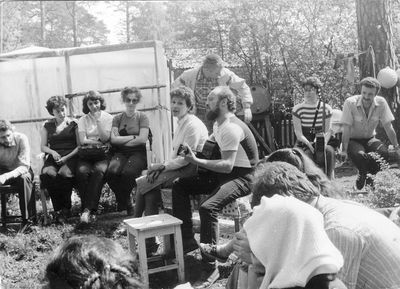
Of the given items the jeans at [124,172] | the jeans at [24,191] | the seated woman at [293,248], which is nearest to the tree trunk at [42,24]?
the jeans at [24,191]

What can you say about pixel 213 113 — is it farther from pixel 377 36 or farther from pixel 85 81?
pixel 377 36

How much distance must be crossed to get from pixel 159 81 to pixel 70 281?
20.0 feet

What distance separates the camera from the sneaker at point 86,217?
225 inches

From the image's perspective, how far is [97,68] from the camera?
7.84m

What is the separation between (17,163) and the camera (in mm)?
6285

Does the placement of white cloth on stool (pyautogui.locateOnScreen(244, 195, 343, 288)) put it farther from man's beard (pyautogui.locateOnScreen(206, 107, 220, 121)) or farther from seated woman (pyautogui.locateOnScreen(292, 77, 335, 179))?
seated woman (pyautogui.locateOnScreen(292, 77, 335, 179))

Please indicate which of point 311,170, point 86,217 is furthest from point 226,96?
point 86,217

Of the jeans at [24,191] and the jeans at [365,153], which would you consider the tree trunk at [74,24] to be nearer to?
the jeans at [24,191]

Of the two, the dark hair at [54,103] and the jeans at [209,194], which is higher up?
the dark hair at [54,103]

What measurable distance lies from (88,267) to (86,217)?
4139 millimetres

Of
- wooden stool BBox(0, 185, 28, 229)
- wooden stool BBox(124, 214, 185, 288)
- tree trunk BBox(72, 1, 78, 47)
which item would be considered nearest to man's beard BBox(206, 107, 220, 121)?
wooden stool BBox(124, 214, 185, 288)

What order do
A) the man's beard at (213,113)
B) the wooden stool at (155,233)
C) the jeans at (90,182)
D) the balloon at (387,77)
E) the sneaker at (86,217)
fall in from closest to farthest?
the wooden stool at (155,233) < the man's beard at (213,113) < the sneaker at (86,217) < the jeans at (90,182) < the balloon at (387,77)

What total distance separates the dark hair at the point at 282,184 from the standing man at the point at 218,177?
1972 mm

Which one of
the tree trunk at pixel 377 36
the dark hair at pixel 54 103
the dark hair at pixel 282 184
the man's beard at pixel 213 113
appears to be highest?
the tree trunk at pixel 377 36
